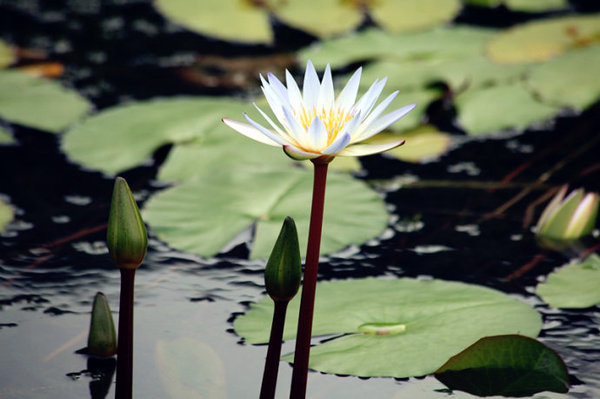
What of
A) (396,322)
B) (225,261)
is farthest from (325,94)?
(225,261)

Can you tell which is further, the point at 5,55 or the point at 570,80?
the point at 5,55

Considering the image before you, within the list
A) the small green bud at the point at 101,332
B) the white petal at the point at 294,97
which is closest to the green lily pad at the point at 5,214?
the small green bud at the point at 101,332

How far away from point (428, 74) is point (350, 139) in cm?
142

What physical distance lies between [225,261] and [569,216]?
72 centimetres

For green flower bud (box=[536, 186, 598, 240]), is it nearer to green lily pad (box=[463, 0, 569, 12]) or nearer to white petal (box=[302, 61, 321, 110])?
white petal (box=[302, 61, 321, 110])

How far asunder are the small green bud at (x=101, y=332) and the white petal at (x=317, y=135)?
0.37m

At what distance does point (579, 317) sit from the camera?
124 centimetres

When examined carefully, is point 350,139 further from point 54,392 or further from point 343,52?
point 343,52

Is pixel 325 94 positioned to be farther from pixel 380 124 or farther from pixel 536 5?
pixel 536 5

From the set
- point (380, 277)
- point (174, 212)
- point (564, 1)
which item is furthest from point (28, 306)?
point (564, 1)

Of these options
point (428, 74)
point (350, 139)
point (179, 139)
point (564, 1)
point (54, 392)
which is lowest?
point (54, 392)

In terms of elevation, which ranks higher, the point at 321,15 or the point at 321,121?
the point at 321,15

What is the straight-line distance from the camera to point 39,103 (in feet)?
6.96

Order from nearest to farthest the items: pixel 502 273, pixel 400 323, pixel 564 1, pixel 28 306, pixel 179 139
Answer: pixel 400 323 → pixel 28 306 → pixel 502 273 → pixel 179 139 → pixel 564 1
